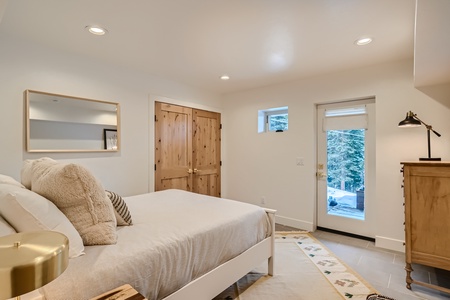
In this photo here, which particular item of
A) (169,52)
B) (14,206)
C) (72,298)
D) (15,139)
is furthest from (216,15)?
(15,139)

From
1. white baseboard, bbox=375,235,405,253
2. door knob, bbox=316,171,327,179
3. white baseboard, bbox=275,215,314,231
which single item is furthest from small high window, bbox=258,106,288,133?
white baseboard, bbox=375,235,405,253

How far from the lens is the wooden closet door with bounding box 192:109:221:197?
4199 millimetres

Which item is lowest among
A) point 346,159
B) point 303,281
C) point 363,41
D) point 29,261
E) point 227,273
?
point 303,281

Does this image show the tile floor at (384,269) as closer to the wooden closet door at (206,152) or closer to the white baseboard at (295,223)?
the white baseboard at (295,223)

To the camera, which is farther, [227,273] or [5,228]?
[227,273]

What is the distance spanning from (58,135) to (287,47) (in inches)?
110

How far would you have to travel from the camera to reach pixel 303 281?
88.1 inches

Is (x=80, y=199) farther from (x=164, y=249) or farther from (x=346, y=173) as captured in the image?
(x=346, y=173)

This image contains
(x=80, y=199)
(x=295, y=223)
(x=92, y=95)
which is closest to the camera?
(x=80, y=199)

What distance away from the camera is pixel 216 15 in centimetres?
196

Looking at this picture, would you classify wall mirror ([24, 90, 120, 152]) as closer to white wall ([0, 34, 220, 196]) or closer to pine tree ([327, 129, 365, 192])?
white wall ([0, 34, 220, 196])

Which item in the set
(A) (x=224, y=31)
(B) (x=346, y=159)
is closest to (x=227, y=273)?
→ (A) (x=224, y=31)

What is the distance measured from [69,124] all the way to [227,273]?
2458mm

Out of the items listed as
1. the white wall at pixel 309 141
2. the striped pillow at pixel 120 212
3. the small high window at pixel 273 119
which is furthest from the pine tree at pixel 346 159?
the striped pillow at pixel 120 212
